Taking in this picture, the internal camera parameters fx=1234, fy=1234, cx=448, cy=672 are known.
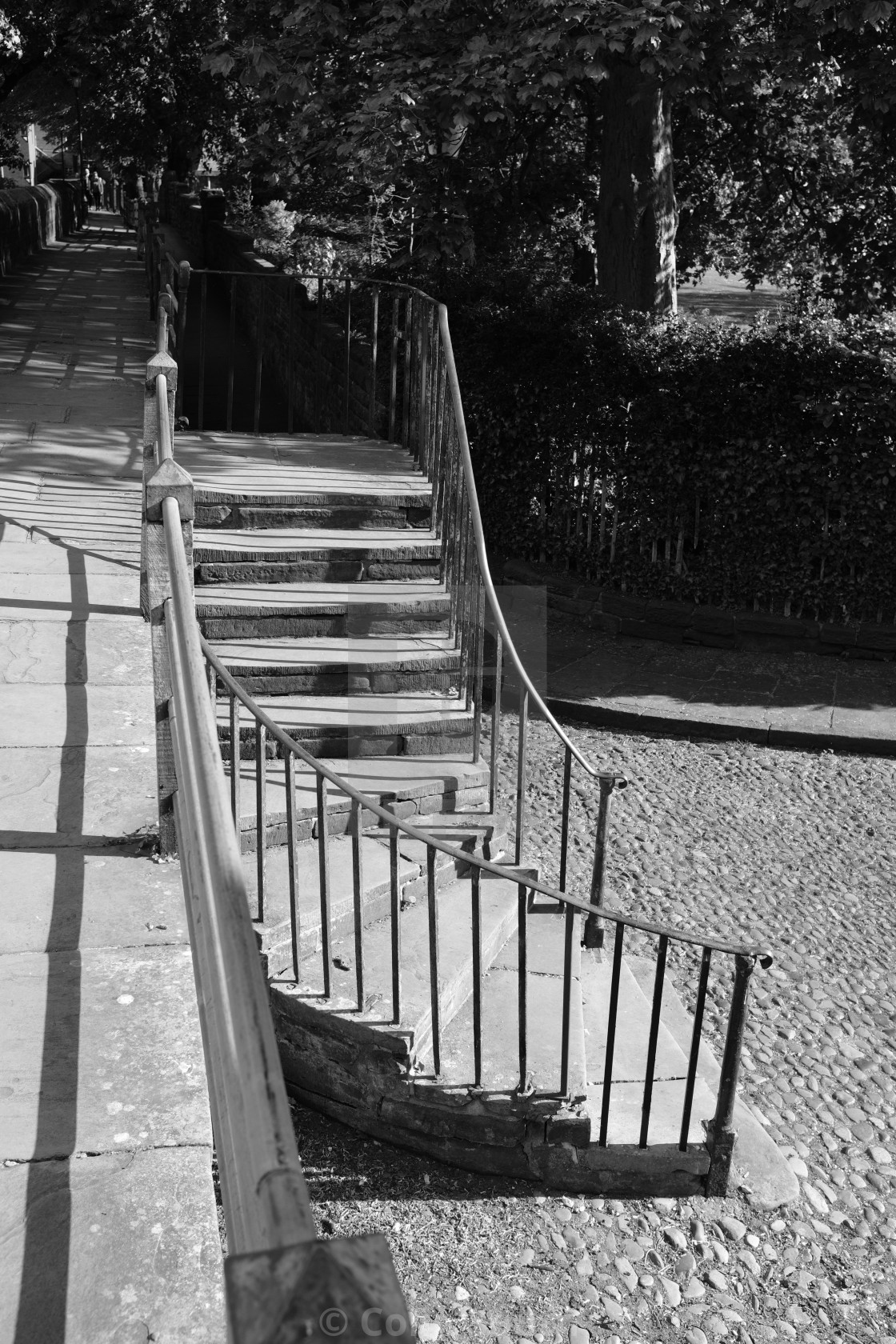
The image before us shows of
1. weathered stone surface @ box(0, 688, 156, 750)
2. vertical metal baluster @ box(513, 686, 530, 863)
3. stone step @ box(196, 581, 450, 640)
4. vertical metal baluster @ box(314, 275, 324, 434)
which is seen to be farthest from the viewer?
vertical metal baluster @ box(314, 275, 324, 434)

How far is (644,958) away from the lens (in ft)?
18.4

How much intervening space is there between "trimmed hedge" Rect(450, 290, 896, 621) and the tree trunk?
33.5 inches

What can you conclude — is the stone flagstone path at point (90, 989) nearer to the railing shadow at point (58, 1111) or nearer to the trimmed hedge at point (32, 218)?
the railing shadow at point (58, 1111)

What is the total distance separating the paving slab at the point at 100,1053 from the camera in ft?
8.20

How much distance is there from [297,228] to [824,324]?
9.97 meters

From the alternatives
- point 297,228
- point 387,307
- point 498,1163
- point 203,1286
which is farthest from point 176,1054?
point 297,228

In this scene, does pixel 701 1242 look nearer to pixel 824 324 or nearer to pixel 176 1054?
pixel 176 1054

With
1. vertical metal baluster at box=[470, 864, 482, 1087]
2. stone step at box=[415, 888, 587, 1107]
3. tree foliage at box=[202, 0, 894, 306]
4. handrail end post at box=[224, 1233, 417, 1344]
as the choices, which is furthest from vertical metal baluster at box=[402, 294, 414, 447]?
handrail end post at box=[224, 1233, 417, 1344]

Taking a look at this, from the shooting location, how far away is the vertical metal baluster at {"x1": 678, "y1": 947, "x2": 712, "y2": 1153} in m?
3.79

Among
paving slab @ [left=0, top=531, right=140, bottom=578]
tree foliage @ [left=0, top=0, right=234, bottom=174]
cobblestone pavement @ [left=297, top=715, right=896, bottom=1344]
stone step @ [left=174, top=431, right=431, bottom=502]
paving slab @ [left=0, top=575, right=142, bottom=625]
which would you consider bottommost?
cobblestone pavement @ [left=297, top=715, right=896, bottom=1344]

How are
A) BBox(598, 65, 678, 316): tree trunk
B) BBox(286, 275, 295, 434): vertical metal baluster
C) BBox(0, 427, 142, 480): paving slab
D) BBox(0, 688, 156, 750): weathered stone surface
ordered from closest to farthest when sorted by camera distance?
BBox(0, 688, 156, 750): weathered stone surface, BBox(0, 427, 142, 480): paving slab, BBox(598, 65, 678, 316): tree trunk, BBox(286, 275, 295, 434): vertical metal baluster

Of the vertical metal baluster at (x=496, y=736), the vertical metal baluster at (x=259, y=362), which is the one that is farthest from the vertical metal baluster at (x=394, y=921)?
the vertical metal baluster at (x=259, y=362)

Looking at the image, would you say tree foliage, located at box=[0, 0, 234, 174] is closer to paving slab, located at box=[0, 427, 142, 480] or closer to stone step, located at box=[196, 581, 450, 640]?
paving slab, located at box=[0, 427, 142, 480]

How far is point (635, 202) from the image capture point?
1055cm
